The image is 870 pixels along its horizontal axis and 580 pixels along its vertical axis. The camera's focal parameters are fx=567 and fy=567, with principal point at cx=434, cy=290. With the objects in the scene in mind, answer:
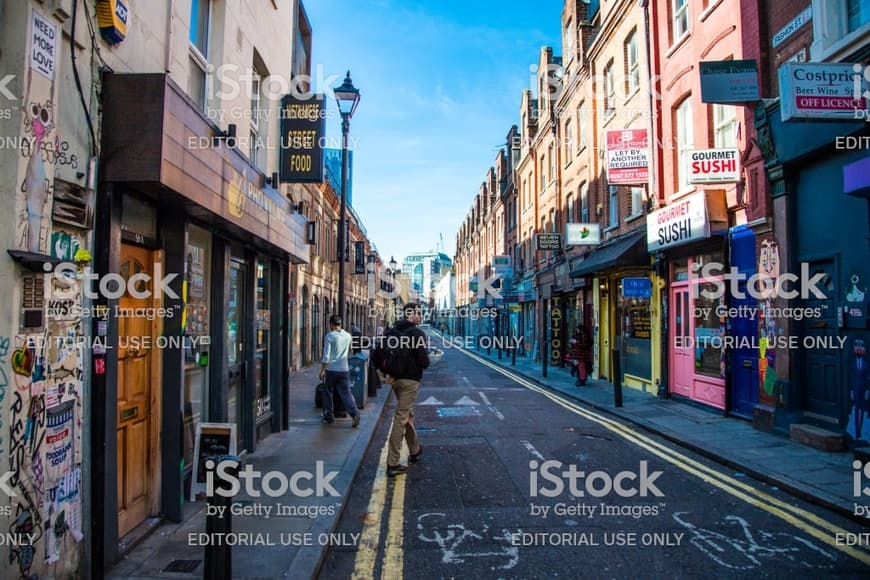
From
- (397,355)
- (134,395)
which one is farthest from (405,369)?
(134,395)

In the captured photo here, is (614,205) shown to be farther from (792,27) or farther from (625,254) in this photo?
(792,27)

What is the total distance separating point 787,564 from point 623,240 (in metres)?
12.7

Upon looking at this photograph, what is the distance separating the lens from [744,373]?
10.8m

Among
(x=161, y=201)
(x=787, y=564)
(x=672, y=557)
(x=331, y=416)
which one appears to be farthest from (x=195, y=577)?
(x=331, y=416)

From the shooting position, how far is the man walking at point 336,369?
31.8ft

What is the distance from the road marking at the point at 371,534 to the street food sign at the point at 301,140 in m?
4.71

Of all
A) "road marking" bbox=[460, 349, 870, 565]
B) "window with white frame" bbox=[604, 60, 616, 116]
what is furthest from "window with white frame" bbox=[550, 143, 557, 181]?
"road marking" bbox=[460, 349, 870, 565]

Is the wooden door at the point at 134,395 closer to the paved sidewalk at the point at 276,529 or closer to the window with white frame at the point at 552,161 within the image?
the paved sidewalk at the point at 276,529

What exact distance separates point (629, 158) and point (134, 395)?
12914mm

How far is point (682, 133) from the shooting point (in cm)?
1388

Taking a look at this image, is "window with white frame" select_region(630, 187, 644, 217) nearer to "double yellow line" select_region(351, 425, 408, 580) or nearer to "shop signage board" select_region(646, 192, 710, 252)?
"shop signage board" select_region(646, 192, 710, 252)

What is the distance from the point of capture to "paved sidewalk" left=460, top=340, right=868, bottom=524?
6242 mm

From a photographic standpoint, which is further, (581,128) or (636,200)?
(581,128)

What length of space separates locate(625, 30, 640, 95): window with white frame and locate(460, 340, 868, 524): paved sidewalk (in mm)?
9199
